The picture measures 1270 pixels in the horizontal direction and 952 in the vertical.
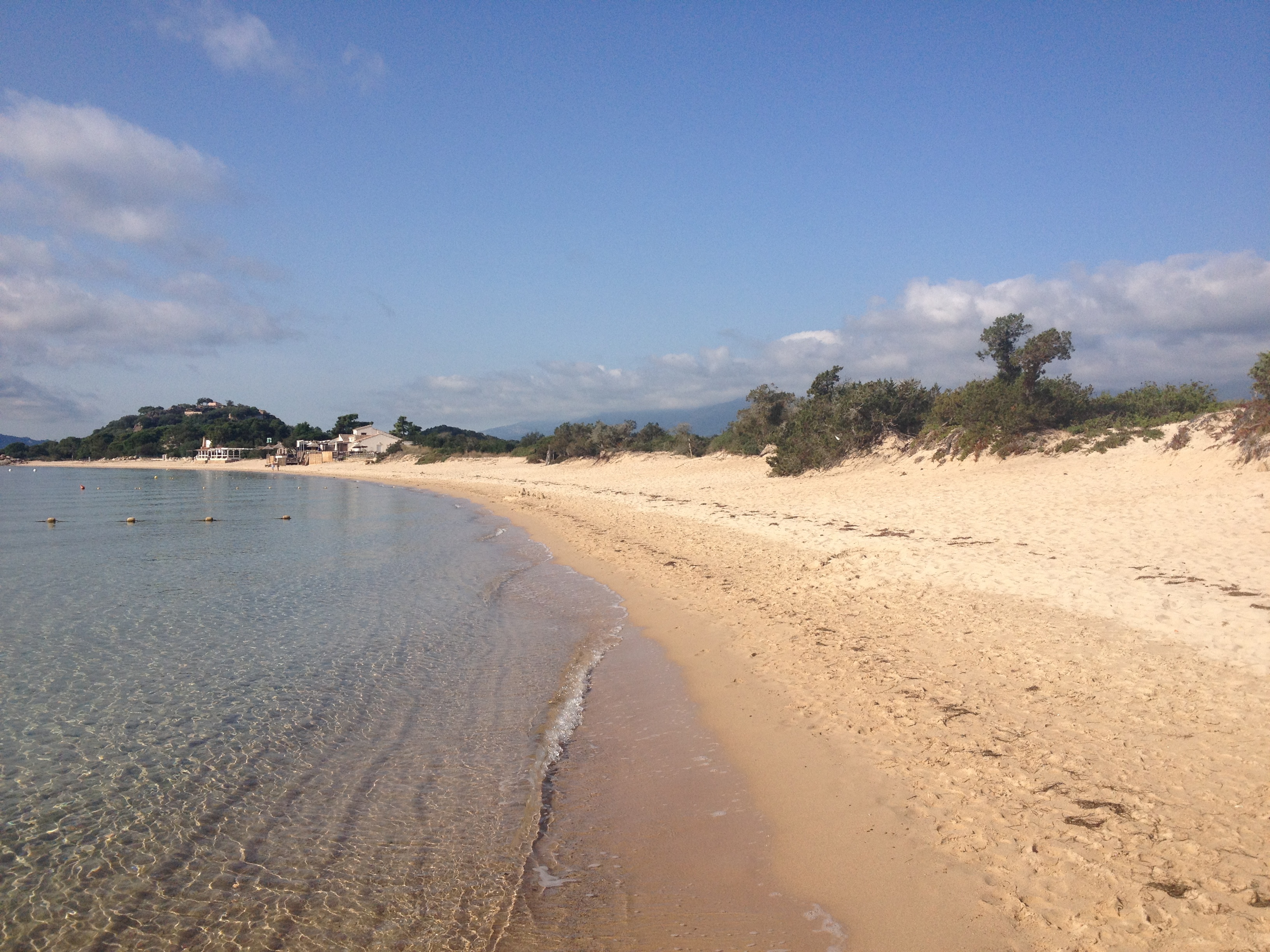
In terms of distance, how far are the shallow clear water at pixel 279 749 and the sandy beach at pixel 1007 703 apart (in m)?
1.78

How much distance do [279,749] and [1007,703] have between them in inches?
244

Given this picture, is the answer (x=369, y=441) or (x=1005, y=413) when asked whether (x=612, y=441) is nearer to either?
(x=1005, y=413)

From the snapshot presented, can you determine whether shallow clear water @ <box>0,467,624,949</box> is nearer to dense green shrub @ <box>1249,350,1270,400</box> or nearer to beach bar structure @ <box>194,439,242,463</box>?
dense green shrub @ <box>1249,350,1270,400</box>

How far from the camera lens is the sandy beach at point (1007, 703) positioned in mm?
3543

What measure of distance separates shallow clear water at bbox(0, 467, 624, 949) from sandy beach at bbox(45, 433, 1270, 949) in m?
1.78

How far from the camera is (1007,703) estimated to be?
598 cm

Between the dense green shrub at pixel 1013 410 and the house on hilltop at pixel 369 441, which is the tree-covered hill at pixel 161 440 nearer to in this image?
the house on hilltop at pixel 369 441

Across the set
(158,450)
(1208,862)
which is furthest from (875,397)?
(158,450)

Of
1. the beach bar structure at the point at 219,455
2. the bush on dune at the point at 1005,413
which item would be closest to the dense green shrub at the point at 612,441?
the bush on dune at the point at 1005,413

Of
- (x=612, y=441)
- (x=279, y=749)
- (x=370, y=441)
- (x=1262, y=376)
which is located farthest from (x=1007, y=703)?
(x=370, y=441)

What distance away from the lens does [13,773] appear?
5.49 metres

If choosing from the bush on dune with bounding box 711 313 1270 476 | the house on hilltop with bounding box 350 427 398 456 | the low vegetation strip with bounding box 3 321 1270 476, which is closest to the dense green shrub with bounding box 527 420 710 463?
the low vegetation strip with bounding box 3 321 1270 476

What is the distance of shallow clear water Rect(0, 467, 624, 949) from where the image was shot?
153 inches

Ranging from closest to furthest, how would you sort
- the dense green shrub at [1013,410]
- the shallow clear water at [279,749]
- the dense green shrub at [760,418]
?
the shallow clear water at [279,749], the dense green shrub at [1013,410], the dense green shrub at [760,418]
